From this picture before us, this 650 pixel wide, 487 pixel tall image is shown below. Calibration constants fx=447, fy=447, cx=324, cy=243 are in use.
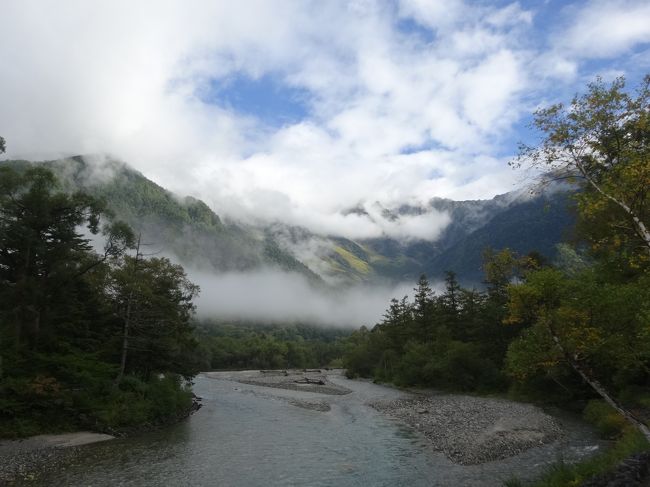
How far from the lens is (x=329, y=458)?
30281 mm

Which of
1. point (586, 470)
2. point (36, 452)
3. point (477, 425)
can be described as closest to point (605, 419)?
point (477, 425)

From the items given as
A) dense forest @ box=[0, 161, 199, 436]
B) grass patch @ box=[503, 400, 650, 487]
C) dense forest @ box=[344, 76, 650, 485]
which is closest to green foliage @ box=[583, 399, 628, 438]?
dense forest @ box=[344, 76, 650, 485]

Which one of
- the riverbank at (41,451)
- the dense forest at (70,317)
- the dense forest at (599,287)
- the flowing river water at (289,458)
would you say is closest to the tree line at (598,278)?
the dense forest at (599,287)

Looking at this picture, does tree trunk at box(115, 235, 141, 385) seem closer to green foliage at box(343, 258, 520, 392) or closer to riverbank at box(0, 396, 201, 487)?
riverbank at box(0, 396, 201, 487)

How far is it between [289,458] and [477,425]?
1895 cm

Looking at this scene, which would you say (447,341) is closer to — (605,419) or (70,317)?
(605,419)

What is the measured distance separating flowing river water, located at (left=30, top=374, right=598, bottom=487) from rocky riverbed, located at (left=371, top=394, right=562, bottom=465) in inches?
44.2

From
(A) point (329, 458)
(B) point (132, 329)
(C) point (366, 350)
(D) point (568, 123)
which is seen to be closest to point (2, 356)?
(B) point (132, 329)

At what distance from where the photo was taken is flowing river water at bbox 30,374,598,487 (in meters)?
24.9

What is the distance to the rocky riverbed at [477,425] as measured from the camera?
30703 millimetres

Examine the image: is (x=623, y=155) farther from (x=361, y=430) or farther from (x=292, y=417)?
(x=292, y=417)

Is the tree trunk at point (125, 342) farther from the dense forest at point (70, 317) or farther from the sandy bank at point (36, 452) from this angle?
the sandy bank at point (36, 452)

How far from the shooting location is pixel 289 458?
99.3ft

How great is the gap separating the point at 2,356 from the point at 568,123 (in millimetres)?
39163
